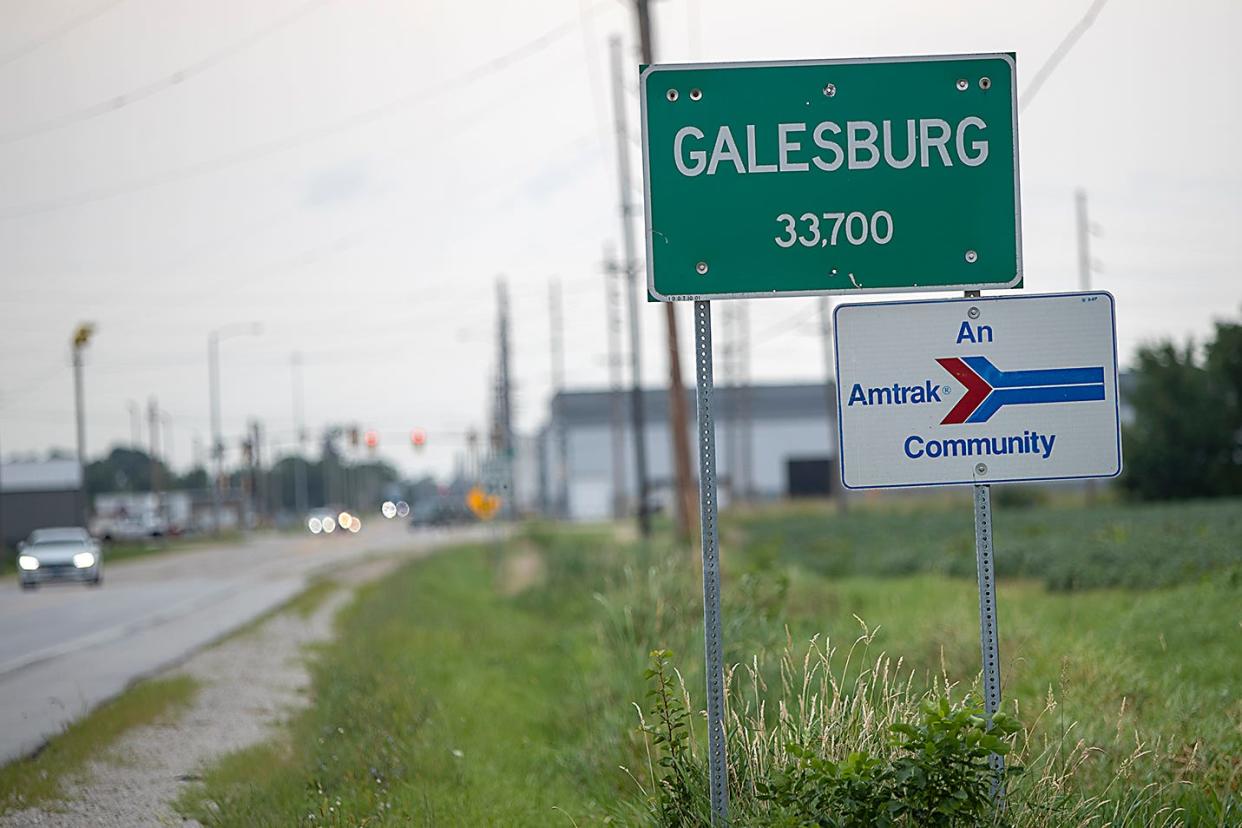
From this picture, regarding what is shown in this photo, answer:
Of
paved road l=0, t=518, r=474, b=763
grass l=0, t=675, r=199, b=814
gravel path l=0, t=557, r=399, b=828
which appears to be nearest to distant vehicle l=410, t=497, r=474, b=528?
paved road l=0, t=518, r=474, b=763

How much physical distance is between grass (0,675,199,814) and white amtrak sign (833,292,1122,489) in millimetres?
5537

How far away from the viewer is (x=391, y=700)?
10969mm

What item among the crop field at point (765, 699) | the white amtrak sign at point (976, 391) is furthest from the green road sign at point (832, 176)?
the crop field at point (765, 699)

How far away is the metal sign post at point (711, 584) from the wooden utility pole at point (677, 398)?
17802mm

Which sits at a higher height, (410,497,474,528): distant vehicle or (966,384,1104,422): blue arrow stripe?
(966,384,1104,422): blue arrow stripe

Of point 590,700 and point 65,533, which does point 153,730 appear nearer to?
point 590,700

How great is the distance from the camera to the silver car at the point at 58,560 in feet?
122

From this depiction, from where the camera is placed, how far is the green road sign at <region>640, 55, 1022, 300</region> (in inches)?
229

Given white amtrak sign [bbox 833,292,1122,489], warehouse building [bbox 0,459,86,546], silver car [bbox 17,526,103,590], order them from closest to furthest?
white amtrak sign [bbox 833,292,1122,489] → silver car [bbox 17,526,103,590] → warehouse building [bbox 0,459,86,546]

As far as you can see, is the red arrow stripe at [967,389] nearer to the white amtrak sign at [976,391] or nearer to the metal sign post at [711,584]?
the white amtrak sign at [976,391]

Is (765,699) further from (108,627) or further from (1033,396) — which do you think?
(108,627)

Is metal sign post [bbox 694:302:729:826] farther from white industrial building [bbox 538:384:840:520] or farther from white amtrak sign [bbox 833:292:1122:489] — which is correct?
white industrial building [bbox 538:384:840:520]

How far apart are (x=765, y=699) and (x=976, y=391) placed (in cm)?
311

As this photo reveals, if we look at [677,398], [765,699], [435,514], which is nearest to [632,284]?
[677,398]
